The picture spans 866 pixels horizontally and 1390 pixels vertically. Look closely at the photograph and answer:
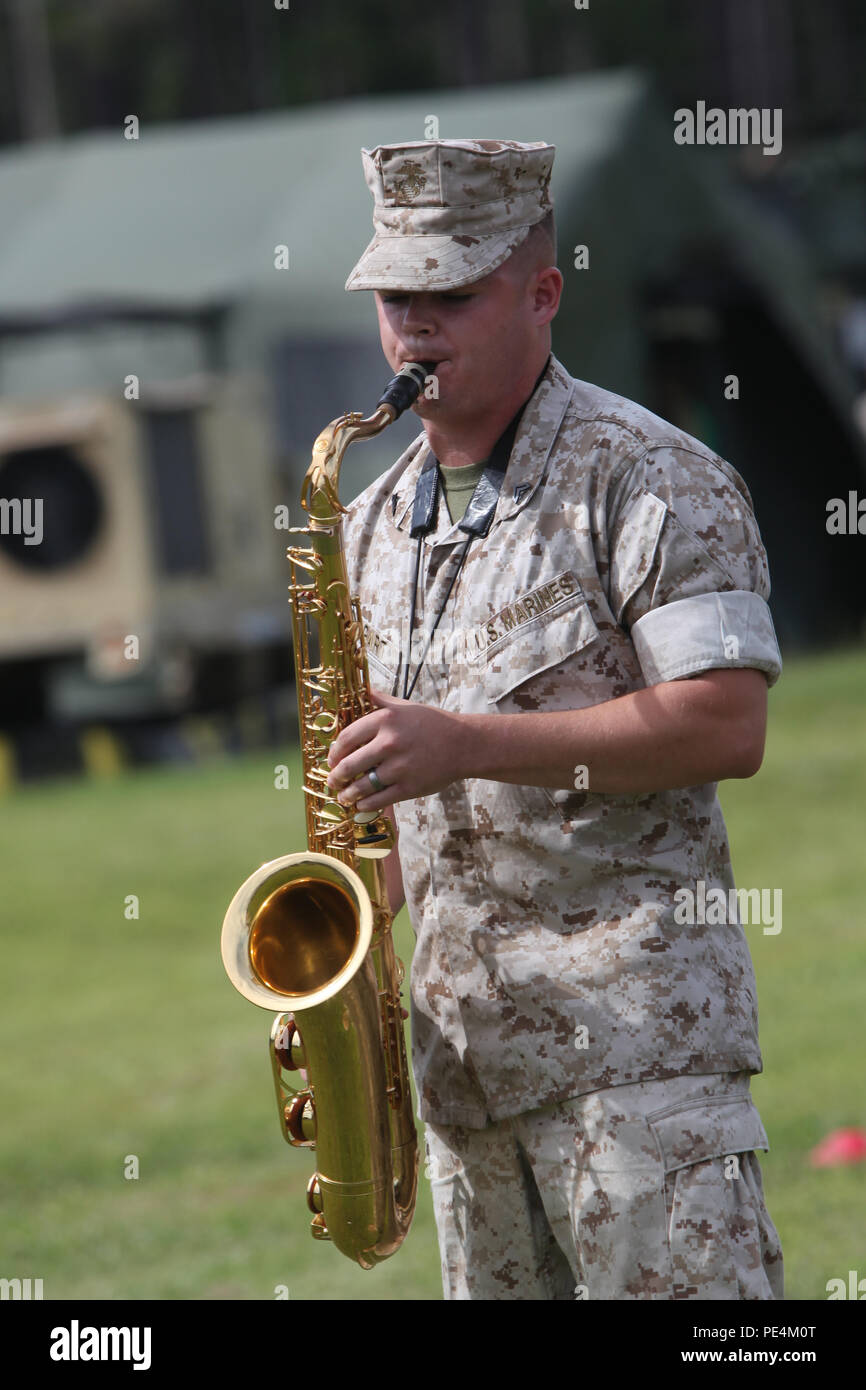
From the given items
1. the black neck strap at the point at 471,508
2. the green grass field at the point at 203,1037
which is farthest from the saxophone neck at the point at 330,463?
the green grass field at the point at 203,1037

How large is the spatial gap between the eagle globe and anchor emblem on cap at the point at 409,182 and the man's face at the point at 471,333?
0.51 ft

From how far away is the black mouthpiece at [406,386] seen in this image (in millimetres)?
2734

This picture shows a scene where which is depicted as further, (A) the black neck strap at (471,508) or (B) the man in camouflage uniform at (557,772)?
(A) the black neck strap at (471,508)

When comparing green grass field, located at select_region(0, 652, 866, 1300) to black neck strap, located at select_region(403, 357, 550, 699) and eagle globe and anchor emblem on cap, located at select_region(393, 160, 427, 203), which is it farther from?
eagle globe and anchor emblem on cap, located at select_region(393, 160, 427, 203)

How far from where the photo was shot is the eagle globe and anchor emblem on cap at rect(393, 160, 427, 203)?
282 cm

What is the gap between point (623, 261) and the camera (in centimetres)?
1354

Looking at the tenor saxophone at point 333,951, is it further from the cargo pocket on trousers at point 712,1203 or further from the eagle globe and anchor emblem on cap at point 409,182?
the cargo pocket on trousers at point 712,1203

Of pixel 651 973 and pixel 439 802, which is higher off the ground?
Answer: pixel 439 802

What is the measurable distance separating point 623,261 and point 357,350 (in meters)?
2.12

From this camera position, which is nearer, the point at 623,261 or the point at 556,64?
the point at 623,261

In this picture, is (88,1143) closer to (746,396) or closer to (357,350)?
(357,350)

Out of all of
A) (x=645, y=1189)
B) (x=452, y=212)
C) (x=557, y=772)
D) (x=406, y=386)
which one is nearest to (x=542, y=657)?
(x=557, y=772)
